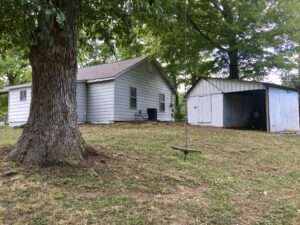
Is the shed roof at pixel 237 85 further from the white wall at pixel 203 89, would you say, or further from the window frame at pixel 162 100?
the window frame at pixel 162 100

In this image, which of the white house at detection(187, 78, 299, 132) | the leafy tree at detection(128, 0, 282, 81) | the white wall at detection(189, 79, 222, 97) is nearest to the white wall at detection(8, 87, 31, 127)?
the leafy tree at detection(128, 0, 282, 81)

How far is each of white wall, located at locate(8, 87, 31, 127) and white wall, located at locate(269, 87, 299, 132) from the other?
1282 cm

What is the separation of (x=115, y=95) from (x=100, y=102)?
1.00 meters

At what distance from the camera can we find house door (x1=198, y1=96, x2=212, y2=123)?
18.4 m

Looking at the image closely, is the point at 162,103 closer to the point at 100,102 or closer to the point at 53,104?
the point at 100,102

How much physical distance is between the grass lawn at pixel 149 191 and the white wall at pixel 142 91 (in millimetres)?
9332

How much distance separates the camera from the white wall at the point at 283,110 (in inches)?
650

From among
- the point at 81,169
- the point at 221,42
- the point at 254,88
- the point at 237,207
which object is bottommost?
the point at 237,207

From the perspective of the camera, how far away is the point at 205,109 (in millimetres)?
18625

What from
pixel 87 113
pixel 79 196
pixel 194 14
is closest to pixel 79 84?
pixel 87 113

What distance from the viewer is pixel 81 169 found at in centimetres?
542

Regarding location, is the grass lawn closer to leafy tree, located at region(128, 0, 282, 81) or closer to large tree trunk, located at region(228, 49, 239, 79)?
leafy tree, located at region(128, 0, 282, 81)

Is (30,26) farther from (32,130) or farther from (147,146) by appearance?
(147,146)

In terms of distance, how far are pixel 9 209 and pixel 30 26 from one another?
122 inches
